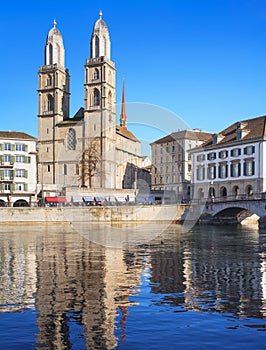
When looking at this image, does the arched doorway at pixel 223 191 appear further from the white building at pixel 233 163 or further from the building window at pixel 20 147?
the building window at pixel 20 147

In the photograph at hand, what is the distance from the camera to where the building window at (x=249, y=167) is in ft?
226

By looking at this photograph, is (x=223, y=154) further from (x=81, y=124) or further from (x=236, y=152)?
(x=81, y=124)

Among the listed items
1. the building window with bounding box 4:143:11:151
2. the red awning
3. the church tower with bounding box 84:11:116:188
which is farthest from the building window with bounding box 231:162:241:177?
the building window with bounding box 4:143:11:151

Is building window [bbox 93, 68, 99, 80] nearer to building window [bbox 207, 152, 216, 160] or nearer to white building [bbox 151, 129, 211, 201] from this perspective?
white building [bbox 151, 129, 211, 201]

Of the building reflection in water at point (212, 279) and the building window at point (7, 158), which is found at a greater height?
the building window at point (7, 158)

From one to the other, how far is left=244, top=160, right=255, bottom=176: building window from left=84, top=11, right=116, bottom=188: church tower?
122 feet

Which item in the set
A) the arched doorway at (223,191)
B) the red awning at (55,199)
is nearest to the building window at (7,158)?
the red awning at (55,199)

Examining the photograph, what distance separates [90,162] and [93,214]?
34.2m

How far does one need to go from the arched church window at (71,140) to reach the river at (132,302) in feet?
269

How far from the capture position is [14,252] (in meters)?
28.1

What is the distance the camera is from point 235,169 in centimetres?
7231

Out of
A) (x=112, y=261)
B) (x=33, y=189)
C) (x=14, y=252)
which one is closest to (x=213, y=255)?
(x=112, y=261)

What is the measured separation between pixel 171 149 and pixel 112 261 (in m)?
85.8

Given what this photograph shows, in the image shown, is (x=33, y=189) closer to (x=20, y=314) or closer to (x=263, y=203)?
(x=263, y=203)
